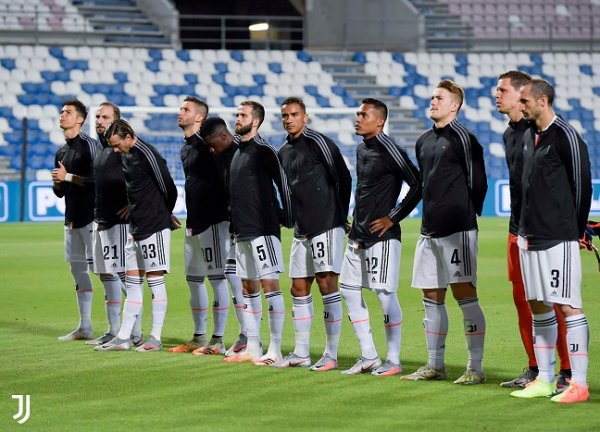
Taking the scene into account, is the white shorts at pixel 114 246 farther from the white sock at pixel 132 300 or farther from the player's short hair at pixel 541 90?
the player's short hair at pixel 541 90

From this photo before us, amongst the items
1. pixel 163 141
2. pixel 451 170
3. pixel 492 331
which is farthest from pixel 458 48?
pixel 451 170

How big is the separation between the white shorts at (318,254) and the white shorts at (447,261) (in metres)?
0.78

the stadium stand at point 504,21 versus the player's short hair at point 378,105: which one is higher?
the stadium stand at point 504,21

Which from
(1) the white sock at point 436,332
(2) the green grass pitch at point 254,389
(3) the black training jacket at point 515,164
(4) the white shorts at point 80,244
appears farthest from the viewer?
(4) the white shorts at point 80,244

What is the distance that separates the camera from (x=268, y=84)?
1273 inches

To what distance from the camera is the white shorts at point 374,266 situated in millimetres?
8047

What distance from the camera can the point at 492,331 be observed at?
407 inches

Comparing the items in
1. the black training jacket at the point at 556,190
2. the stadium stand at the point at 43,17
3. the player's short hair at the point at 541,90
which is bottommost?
the black training jacket at the point at 556,190

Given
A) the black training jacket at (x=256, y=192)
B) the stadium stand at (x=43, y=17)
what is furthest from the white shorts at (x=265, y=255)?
the stadium stand at (x=43, y=17)

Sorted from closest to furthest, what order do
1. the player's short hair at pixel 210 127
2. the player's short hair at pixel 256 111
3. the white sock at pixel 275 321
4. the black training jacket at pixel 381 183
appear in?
the black training jacket at pixel 381 183 < the white sock at pixel 275 321 < the player's short hair at pixel 256 111 < the player's short hair at pixel 210 127

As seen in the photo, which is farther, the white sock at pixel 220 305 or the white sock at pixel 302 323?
the white sock at pixel 220 305

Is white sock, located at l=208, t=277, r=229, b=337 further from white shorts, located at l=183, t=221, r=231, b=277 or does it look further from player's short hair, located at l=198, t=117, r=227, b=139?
player's short hair, located at l=198, t=117, r=227, b=139

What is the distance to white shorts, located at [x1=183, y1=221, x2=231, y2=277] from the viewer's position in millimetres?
9664

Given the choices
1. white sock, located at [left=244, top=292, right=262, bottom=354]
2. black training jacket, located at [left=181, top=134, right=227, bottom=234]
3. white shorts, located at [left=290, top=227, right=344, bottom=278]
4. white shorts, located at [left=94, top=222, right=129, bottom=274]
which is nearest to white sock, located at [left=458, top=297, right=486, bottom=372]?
white shorts, located at [left=290, top=227, right=344, bottom=278]
